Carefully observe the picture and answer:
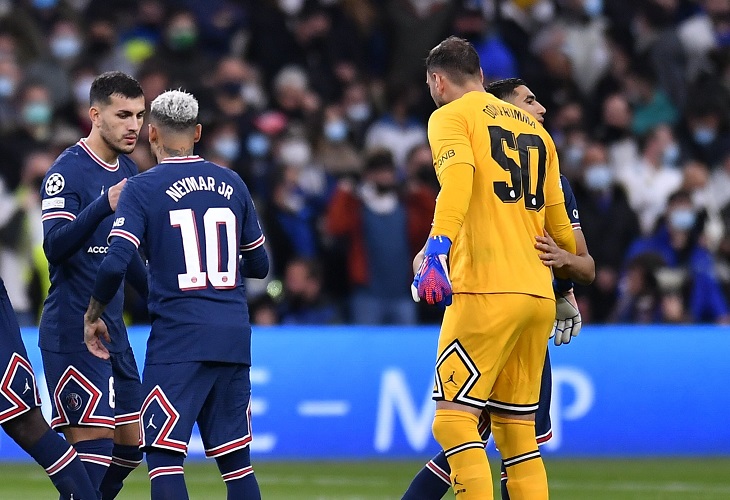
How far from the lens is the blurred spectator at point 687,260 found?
1479 cm

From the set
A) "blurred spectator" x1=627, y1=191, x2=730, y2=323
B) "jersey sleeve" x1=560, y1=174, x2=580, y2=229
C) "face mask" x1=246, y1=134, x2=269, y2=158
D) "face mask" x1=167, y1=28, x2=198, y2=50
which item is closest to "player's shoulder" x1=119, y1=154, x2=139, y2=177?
"jersey sleeve" x1=560, y1=174, x2=580, y2=229

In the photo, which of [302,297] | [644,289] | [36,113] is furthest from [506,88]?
[36,113]

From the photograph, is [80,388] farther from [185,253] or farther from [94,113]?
[94,113]

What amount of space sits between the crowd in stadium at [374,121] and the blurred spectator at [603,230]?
0.07ft

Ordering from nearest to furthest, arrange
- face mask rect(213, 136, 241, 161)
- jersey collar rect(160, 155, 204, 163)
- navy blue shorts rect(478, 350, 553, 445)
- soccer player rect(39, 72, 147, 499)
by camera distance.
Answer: jersey collar rect(160, 155, 204, 163) → soccer player rect(39, 72, 147, 499) → navy blue shorts rect(478, 350, 553, 445) → face mask rect(213, 136, 241, 161)

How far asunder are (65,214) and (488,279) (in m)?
2.13

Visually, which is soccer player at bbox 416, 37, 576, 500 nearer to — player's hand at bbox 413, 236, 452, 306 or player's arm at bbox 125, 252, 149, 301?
player's hand at bbox 413, 236, 452, 306

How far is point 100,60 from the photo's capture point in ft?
50.2

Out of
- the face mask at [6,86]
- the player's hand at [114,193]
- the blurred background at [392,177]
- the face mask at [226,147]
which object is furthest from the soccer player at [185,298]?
the face mask at [6,86]

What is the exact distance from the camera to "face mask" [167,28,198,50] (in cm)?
1570

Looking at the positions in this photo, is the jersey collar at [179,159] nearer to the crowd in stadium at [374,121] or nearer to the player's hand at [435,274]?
the player's hand at [435,274]

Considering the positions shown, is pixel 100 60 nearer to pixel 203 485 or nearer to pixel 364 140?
pixel 364 140

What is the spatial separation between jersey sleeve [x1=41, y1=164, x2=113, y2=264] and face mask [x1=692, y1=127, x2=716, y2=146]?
36.2ft

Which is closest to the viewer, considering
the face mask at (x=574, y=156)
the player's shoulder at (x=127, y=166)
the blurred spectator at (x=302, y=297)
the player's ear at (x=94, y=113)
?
the player's ear at (x=94, y=113)
